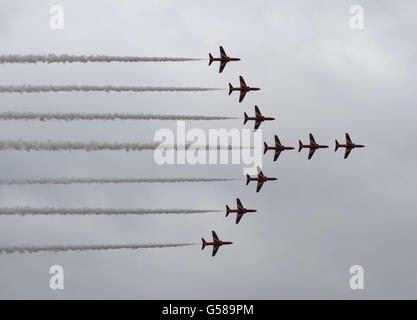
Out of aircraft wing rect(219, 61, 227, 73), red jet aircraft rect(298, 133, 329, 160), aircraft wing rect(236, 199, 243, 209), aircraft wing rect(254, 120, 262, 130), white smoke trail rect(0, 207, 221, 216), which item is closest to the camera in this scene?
white smoke trail rect(0, 207, 221, 216)

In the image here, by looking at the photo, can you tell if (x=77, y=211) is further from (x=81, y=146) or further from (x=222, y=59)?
(x=222, y=59)

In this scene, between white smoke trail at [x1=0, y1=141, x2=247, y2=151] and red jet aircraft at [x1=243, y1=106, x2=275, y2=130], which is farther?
red jet aircraft at [x1=243, y1=106, x2=275, y2=130]

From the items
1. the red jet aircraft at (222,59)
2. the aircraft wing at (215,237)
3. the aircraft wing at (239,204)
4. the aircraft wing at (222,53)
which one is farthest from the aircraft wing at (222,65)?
the aircraft wing at (215,237)

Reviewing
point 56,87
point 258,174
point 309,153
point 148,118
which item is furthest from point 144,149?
point 309,153

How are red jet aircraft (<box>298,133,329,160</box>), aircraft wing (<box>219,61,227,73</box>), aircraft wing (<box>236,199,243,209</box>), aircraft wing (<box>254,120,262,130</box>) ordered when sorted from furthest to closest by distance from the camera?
red jet aircraft (<box>298,133,329,160</box>), aircraft wing (<box>254,120,262,130</box>), aircraft wing (<box>236,199,243,209</box>), aircraft wing (<box>219,61,227,73</box>)

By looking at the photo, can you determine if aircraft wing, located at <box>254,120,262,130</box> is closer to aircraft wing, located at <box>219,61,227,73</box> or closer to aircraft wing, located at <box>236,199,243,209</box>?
aircraft wing, located at <box>219,61,227,73</box>

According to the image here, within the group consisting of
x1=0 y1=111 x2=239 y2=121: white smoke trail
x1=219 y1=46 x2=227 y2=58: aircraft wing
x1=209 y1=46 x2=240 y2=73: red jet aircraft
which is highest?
x1=219 y1=46 x2=227 y2=58: aircraft wing

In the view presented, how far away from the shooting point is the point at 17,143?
286 feet

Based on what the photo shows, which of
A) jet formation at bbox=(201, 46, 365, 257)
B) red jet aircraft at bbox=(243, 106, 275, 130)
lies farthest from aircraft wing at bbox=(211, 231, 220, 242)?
red jet aircraft at bbox=(243, 106, 275, 130)

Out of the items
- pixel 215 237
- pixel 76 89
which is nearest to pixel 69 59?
pixel 76 89

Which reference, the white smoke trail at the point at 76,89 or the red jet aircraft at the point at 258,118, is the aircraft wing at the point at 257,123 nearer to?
the red jet aircraft at the point at 258,118

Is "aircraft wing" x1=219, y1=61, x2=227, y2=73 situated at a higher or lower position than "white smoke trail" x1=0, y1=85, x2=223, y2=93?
higher

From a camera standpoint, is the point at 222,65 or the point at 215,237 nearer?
the point at 222,65

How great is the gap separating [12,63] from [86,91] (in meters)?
9.43
